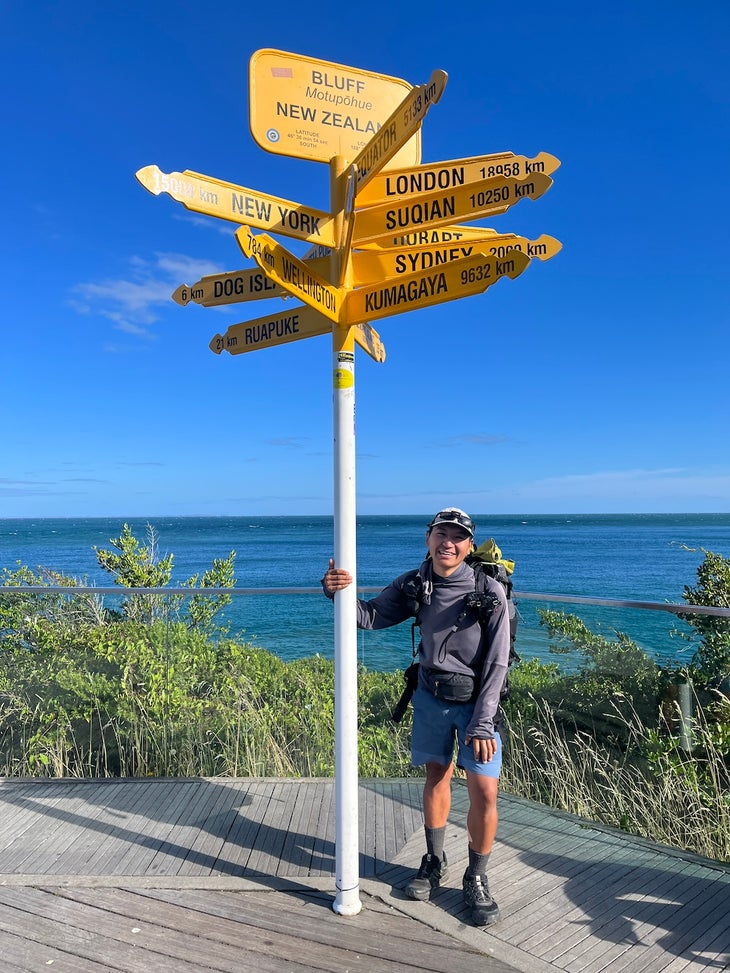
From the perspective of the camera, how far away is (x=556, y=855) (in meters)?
3.04

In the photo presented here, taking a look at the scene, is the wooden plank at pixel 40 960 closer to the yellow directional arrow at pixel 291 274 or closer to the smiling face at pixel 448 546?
the smiling face at pixel 448 546

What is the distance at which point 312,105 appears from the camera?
281 centimetres

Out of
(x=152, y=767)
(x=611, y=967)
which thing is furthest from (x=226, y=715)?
(x=611, y=967)

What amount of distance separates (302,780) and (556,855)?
5.02ft

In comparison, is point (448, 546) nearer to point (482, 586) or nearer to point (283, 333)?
point (482, 586)

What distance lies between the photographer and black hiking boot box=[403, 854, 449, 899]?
2.68 m

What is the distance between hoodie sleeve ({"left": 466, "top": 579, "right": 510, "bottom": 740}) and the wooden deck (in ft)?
2.35

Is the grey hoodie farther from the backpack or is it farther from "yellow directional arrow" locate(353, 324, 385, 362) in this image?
"yellow directional arrow" locate(353, 324, 385, 362)

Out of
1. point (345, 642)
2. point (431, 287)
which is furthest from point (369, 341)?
point (345, 642)

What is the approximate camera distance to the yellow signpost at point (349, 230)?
246 cm

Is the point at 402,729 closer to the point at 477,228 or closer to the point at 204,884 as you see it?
the point at 204,884

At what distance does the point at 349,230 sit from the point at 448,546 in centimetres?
130

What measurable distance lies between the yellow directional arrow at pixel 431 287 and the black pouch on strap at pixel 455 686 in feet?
4.69

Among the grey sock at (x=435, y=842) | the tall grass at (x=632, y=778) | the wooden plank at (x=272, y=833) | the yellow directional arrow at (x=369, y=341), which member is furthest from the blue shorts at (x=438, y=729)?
the yellow directional arrow at (x=369, y=341)
